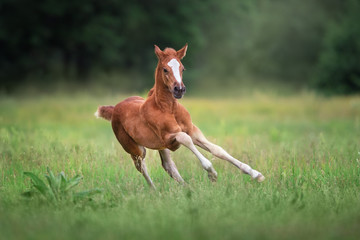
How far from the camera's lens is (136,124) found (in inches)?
269

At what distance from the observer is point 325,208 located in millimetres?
5445

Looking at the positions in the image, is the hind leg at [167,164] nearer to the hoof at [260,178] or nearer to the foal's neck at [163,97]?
the foal's neck at [163,97]

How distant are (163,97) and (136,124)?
1.84 feet

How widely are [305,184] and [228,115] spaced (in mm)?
12476

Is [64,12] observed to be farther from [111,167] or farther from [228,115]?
[111,167]

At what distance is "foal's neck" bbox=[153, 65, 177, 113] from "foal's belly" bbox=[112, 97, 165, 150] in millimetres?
353

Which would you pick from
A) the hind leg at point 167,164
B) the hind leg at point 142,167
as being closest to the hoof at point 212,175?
the hind leg at point 167,164

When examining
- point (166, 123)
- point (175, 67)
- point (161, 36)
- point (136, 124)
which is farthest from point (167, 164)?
point (161, 36)

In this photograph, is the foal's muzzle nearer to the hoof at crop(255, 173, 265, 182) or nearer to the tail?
the hoof at crop(255, 173, 265, 182)

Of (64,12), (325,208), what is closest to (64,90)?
(64,12)

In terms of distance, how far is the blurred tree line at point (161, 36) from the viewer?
29344 millimetres

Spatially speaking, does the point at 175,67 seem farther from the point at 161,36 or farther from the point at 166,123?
the point at 161,36

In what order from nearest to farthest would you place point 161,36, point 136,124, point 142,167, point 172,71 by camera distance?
point 172,71, point 136,124, point 142,167, point 161,36

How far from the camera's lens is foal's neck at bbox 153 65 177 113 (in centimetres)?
654
